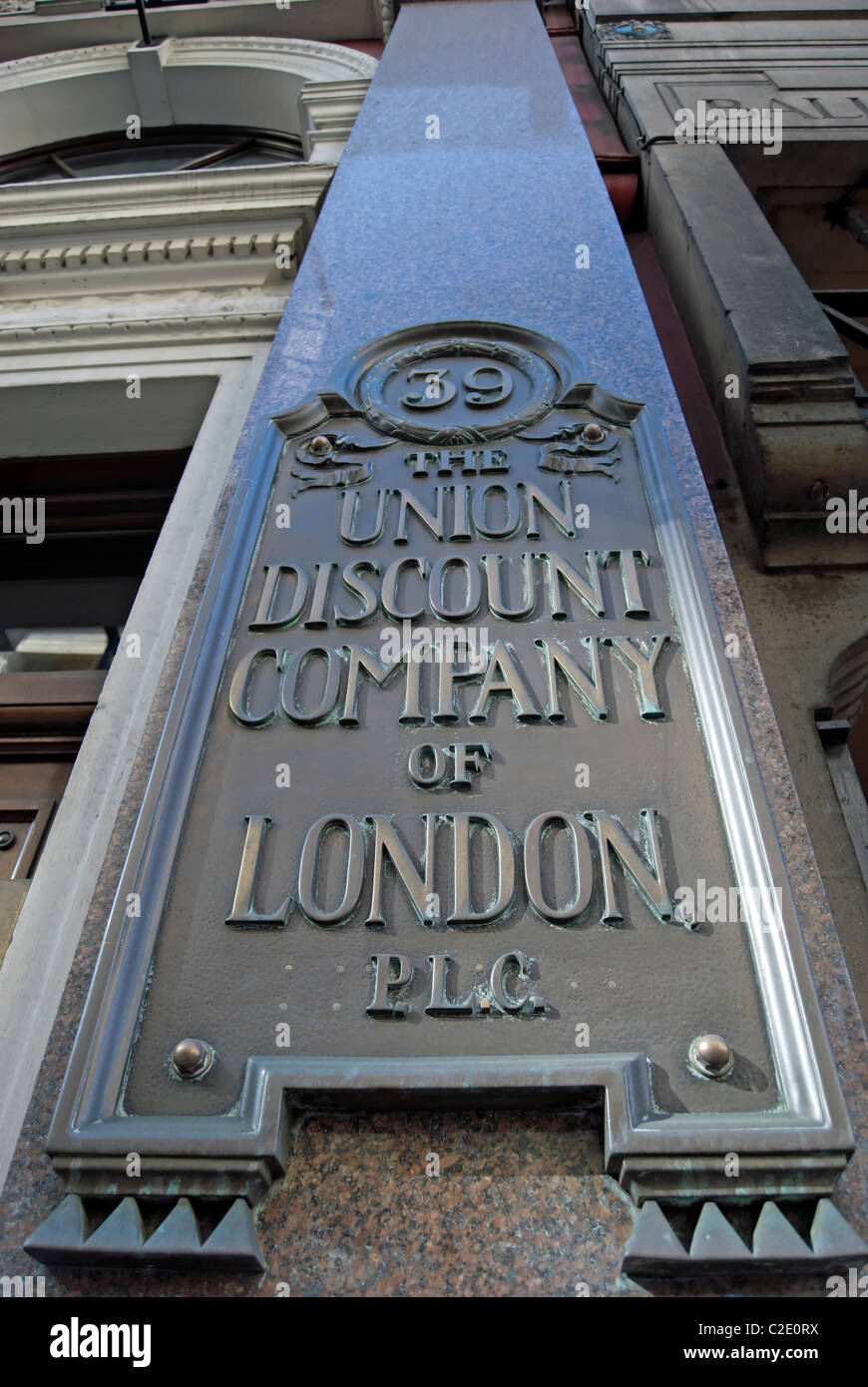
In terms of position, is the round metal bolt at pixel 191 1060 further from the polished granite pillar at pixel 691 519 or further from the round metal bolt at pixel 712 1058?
the round metal bolt at pixel 712 1058

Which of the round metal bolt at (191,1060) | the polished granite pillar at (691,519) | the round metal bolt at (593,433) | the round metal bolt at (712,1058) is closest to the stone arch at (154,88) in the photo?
the polished granite pillar at (691,519)

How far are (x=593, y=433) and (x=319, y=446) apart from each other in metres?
0.75

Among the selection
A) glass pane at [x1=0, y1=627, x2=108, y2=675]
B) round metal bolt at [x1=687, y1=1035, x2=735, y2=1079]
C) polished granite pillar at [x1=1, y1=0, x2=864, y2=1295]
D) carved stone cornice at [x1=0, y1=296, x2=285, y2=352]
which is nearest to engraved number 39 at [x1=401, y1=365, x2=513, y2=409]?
polished granite pillar at [x1=1, y1=0, x2=864, y2=1295]

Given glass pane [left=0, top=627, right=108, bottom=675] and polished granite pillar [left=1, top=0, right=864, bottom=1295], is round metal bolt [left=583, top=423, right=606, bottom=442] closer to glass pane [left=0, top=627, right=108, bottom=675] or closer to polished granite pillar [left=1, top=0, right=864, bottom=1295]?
polished granite pillar [left=1, top=0, right=864, bottom=1295]

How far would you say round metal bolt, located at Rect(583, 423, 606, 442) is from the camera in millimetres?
2580

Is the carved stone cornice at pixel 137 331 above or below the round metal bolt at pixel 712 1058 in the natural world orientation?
above

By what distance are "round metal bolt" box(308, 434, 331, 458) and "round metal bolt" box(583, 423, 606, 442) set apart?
71cm

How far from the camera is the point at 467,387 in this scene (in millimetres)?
2783

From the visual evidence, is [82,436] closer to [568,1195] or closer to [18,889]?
[18,889]

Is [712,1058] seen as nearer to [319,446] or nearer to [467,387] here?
[319,446]

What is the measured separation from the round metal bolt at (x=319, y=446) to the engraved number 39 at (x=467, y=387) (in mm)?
279

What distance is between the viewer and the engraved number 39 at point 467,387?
2.72 metres

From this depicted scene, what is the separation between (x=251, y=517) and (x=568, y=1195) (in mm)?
1708
